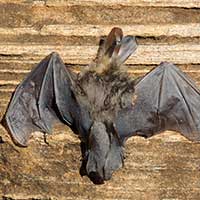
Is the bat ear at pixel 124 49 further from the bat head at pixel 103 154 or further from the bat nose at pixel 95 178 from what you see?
the bat nose at pixel 95 178

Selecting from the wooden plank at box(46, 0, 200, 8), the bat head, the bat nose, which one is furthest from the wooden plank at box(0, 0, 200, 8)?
the bat nose

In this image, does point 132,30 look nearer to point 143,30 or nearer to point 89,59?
point 143,30

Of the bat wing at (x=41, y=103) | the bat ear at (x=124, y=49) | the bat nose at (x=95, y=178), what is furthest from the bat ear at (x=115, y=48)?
the bat nose at (x=95, y=178)

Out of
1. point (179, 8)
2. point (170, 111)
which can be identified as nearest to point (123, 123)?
point (170, 111)

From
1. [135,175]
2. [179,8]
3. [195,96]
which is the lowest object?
[135,175]

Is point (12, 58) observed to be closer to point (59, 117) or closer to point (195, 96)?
point (59, 117)

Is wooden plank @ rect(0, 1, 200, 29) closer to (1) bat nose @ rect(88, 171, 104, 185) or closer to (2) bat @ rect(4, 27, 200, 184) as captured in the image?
(2) bat @ rect(4, 27, 200, 184)

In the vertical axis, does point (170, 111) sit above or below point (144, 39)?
below
